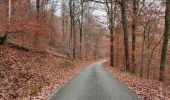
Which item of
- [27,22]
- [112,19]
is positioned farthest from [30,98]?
[112,19]

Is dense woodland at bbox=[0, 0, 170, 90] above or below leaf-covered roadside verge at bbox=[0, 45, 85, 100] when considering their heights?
above

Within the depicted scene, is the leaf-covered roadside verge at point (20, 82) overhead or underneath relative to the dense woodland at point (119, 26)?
underneath

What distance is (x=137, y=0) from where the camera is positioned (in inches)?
1246

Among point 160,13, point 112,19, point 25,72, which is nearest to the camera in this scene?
point 25,72

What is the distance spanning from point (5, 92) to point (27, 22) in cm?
1167

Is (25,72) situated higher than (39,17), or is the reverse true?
(39,17)

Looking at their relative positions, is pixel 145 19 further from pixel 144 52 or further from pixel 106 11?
pixel 106 11

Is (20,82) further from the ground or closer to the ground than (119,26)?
closer to the ground

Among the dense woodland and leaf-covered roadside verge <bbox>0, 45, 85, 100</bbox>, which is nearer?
leaf-covered roadside verge <bbox>0, 45, 85, 100</bbox>

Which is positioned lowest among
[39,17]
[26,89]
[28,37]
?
[26,89]

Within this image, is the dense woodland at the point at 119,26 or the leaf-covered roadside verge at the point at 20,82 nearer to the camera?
the leaf-covered roadside verge at the point at 20,82

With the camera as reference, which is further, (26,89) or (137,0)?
(137,0)

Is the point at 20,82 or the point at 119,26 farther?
the point at 119,26

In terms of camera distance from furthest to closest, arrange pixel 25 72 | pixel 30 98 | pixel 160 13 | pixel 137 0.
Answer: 1. pixel 160 13
2. pixel 137 0
3. pixel 25 72
4. pixel 30 98
